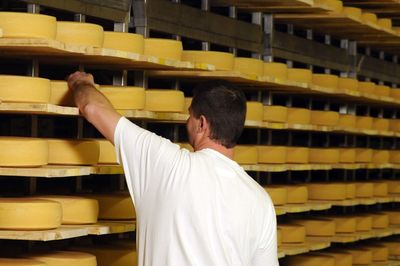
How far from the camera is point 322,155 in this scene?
8320 mm

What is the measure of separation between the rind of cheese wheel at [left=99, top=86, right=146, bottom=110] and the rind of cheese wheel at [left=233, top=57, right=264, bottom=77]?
148 cm

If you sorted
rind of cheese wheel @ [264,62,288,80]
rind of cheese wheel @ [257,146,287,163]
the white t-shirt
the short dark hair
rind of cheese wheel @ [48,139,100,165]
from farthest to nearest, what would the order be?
rind of cheese wheel @ [257,146,287,163]
rind of cheese wheel @ [264,62,288,80]
rind of cheese wheel @ [48,139,100,165]
the short dark hair
the white t-shirt

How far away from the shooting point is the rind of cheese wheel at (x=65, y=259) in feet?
16.3

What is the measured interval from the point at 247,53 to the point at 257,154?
110 centimetres

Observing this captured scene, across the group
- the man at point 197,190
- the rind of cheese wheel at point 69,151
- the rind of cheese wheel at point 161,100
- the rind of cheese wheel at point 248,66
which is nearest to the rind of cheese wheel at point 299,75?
the rind of cheese wheel at point 248,66

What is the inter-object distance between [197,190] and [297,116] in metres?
3.33

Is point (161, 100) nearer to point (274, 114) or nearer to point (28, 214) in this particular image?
point (28, 214)

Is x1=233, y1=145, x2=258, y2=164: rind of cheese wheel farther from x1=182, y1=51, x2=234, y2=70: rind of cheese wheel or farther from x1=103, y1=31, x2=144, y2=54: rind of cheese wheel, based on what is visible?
x1=103, y1=31, x2=144, y2=54: rind of cheese wheel

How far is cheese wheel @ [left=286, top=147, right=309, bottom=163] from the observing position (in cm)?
780

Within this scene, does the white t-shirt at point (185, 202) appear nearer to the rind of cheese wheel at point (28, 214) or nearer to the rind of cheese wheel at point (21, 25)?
the rind of cheese wheel at point (28, 214)

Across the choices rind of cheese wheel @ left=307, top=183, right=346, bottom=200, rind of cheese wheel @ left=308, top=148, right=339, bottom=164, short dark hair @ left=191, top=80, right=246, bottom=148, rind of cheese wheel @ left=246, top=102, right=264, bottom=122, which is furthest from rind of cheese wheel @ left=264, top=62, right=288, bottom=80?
short dark hair @ left=191, top=80, right=246, bottom=148

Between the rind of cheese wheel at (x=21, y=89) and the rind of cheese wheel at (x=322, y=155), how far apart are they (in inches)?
148

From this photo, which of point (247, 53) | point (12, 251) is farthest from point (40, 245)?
point (247, 53)

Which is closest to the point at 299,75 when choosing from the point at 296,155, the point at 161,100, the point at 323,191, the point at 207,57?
the point at 296,155
